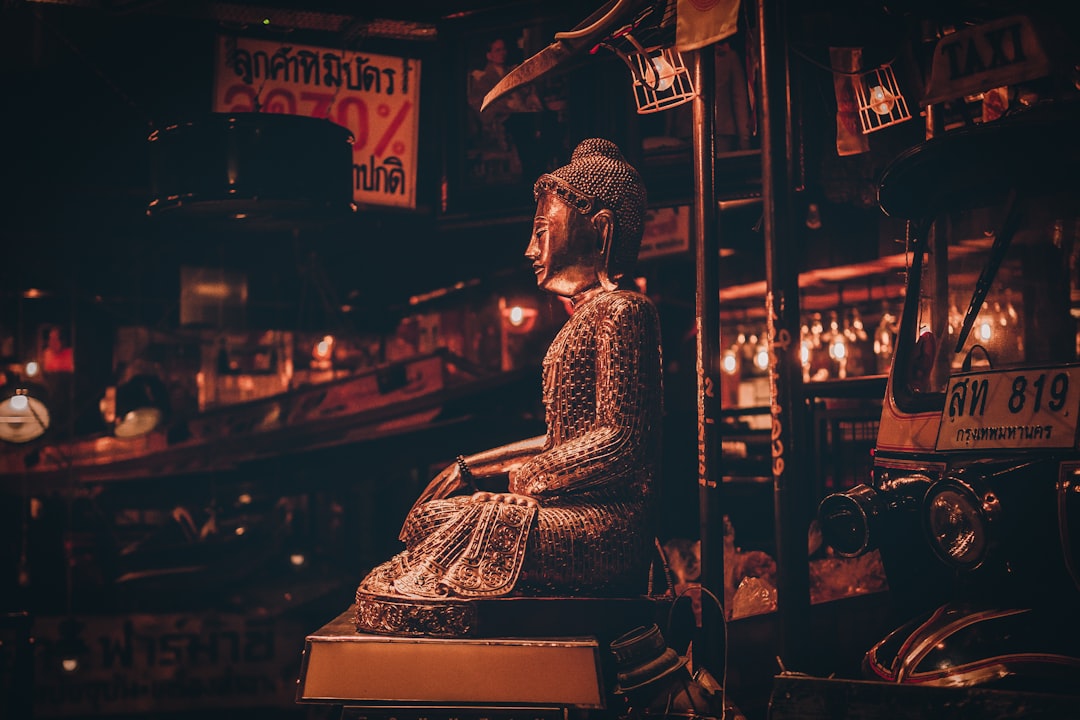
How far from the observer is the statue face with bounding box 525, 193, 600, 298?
4.75 meters

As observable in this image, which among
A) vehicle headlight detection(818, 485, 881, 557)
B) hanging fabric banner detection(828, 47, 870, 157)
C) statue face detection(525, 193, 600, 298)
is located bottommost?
vehicle headlight detection(818, 485, 881, 557)

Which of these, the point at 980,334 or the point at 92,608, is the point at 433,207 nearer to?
the point at 92,608

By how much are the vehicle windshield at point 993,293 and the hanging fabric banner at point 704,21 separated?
1.28m

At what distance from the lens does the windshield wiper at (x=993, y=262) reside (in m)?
4.07

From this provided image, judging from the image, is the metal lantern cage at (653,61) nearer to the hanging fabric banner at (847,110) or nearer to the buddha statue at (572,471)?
the buddha statue at (572,471)

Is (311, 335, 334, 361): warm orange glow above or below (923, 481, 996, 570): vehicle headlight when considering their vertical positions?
above

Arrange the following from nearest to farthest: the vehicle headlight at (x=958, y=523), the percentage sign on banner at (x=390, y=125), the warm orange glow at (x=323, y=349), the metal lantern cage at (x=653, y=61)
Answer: the vehicle headlight at (x=958, y=523) → the metal lantern cage at (x=653, y=61) → the percentage sign on banner at (x=390, y=125) → the warm orange glow at (x=323, y=349)

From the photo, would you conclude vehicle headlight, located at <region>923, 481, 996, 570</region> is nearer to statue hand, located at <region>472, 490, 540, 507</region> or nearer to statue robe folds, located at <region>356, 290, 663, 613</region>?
statue robe folds, located at <region>356, 290, 663, 613</region>

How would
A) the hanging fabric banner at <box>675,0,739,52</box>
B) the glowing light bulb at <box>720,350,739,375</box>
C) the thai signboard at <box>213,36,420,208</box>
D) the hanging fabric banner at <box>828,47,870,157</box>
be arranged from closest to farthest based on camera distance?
the hanging fabric banner at <box>675,0,739,52</box> < the hanging fabric banner at <box>828,47,870,157</box> < the thai signboard at <box>213,36,420,208</box> < the glowing light bulb at <box>720,350,739,375</box>

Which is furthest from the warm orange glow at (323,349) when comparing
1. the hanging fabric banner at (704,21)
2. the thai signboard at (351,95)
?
the hanging fabric banner at (704,21)

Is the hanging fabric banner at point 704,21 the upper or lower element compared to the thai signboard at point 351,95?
lower

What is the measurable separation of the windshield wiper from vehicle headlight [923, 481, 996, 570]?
0.79 meters

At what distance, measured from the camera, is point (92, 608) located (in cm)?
826

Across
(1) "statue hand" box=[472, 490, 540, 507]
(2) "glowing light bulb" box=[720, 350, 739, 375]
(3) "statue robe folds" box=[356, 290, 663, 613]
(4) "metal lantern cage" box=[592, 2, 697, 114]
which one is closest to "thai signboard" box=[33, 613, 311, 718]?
(3) "statue robe folds" box=[356, 290, 663, 613]
